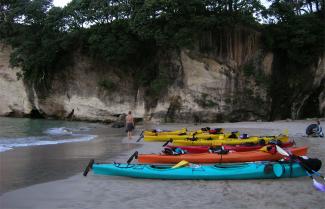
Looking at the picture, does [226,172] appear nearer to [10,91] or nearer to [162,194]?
[162,194]

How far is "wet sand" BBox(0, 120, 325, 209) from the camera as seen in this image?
302 inches

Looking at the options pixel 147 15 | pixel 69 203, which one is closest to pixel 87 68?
pixel 147 15

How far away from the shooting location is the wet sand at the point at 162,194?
768 cm

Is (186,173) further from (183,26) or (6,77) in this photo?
(6,77)

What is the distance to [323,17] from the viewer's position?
3581cm

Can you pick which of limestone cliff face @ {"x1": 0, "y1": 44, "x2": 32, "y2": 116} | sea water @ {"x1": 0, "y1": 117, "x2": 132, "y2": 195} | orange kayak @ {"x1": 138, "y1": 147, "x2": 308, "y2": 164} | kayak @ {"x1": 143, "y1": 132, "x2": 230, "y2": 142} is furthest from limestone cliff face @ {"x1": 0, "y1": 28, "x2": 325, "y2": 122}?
orange kayak @ {"x1": 138, "y1": 147, "x2": 308, "y2": 164}

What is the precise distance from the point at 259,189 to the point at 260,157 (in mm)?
2890

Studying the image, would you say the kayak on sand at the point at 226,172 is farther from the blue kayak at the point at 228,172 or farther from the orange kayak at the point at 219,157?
the orange kayak at the point at 219,157

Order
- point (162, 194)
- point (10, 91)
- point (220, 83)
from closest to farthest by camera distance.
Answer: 1. point (162, 194)
2. point (220, 83)
3. point (10, 91)

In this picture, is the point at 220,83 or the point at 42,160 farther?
the point at 220,83

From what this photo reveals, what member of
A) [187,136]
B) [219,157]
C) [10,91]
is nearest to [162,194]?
[219,157]

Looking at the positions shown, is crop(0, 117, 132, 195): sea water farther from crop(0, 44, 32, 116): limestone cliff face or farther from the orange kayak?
crop(0, 44, 32, 116): limestone cliff face

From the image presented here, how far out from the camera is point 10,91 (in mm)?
46500

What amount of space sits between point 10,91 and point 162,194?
137 ft
